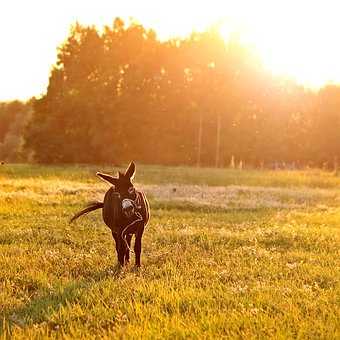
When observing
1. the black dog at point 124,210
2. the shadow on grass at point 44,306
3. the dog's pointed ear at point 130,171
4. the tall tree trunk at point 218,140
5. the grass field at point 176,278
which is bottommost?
the shadow on grass at point 44,306

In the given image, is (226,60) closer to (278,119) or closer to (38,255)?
(278,119)

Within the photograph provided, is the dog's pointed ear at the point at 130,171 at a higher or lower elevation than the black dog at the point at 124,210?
higher

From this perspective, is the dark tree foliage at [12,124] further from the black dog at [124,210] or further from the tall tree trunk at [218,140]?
the black dog at [124,210]

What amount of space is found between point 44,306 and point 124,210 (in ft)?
7.15

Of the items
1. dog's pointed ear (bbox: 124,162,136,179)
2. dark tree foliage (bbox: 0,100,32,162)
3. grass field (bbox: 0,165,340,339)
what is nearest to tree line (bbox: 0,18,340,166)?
dark tree foliage (bbox: 0,100,32,162)

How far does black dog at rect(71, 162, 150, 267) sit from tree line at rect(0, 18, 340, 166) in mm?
53701

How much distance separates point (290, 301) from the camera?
8695 mm

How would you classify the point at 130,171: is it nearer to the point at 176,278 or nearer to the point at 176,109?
the point at 176,278

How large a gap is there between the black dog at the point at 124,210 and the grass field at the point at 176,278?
63 centimetres

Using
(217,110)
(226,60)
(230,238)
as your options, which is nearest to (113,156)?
(217,110)

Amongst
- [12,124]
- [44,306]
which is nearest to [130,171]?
[44,306]

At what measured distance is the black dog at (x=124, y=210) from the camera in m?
10.1

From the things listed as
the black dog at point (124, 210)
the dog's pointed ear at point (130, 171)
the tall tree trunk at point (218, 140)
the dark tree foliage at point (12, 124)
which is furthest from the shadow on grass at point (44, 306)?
the dark tree foliage at point (12, 124)

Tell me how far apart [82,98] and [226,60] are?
52.9ft
